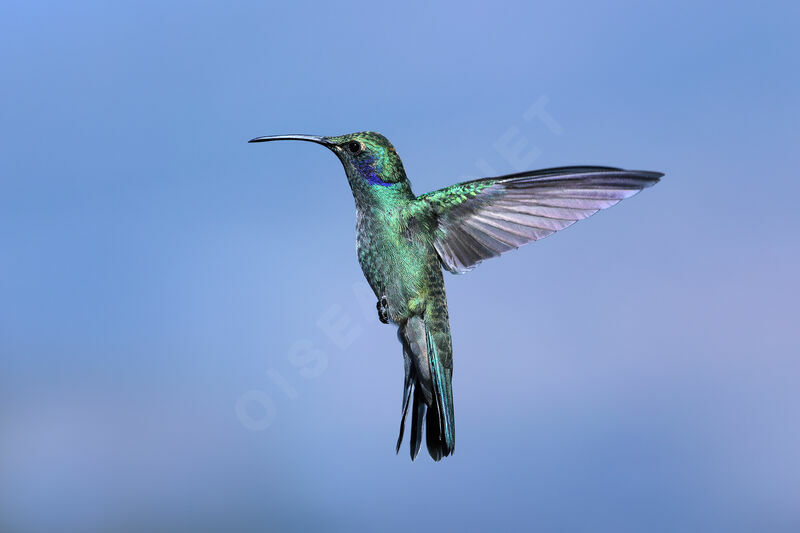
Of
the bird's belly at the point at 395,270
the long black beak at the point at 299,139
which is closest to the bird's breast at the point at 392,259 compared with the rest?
the bird's belly at the point at 395,270

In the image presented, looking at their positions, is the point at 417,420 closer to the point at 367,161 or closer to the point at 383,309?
the point at 383,309

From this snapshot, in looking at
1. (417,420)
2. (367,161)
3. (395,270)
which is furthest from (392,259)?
(417,420)

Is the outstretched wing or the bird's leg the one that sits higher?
the outstretched wing

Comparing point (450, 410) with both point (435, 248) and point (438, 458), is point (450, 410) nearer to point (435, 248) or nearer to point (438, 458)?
point (438, 458)

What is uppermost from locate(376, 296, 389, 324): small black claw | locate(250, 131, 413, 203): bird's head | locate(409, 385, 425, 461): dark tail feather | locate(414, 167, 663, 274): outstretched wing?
locate(250, 131, 413, 203): bird's head

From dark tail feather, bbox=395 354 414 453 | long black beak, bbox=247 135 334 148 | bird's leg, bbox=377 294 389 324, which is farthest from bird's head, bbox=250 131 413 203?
dark tail feather, bbox=395 354 414 453

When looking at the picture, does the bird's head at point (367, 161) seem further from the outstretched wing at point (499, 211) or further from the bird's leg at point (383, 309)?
the bird's leg at point (383, 309)

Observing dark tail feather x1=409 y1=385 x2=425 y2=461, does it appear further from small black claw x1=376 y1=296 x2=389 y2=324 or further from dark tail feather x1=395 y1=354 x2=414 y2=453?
small black claw x1=376 y1=296 x2=389 y2=324
